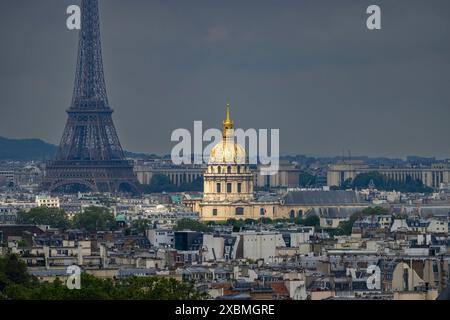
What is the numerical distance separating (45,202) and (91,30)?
59.1ft

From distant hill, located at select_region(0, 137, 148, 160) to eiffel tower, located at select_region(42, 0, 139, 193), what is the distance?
875 inches

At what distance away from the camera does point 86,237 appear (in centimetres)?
6725

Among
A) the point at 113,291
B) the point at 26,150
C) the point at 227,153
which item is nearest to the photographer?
the point at 113,291

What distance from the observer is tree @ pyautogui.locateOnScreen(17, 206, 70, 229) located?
282 ft

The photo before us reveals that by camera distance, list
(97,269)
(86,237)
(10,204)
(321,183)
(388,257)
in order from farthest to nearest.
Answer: (321,183)
(10,204)
(86,237)
(388,257)
(97,269)

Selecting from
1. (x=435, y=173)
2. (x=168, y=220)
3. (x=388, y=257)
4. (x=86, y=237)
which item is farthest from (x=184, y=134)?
(x=435, y=173)

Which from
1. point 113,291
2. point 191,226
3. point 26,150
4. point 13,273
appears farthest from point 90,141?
point 113,291

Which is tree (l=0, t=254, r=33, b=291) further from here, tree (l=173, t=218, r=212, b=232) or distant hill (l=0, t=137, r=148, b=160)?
distant hill (l=0, t=137, r=148, b=160)

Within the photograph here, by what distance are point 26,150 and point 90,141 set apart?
39.3 m

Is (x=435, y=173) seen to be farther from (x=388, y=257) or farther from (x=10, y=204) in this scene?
(x=388, y=257)

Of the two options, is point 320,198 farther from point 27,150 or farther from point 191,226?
point 27,150

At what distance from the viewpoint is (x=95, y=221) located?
85.8m

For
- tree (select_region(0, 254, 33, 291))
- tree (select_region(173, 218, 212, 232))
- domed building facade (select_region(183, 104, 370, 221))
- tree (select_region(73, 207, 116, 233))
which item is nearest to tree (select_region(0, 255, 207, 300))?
tree (select_region(0, 254, 33, 291))

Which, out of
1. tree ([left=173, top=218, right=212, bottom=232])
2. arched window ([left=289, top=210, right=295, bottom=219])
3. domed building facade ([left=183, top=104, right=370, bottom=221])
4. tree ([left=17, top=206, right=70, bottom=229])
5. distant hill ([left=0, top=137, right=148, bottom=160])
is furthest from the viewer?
distant hill ([left=0, top=137, right=148, bottom=160])
